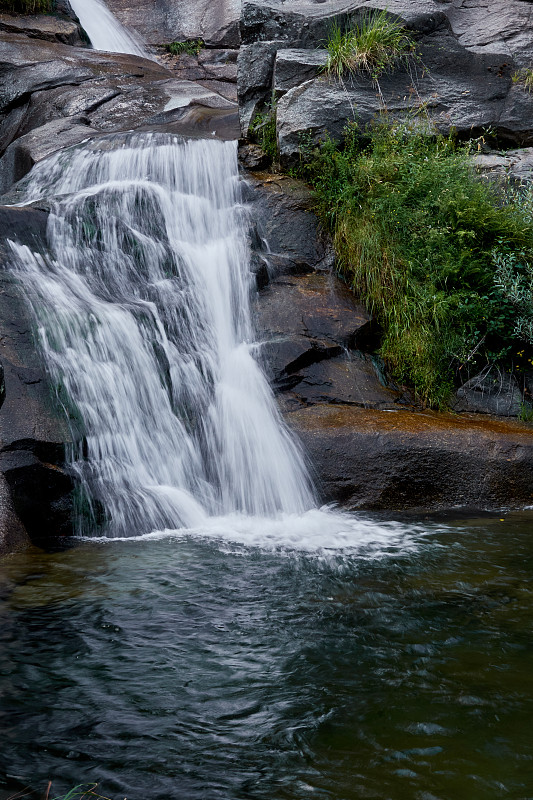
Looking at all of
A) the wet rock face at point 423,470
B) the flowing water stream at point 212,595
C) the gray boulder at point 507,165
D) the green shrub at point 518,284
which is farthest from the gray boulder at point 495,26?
the wet rock face at point 423,470

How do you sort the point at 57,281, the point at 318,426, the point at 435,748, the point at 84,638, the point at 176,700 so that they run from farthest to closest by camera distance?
the point at 57,281
the point at 318,426
the point at 84,638
the point at 176,700
the point at 435,748

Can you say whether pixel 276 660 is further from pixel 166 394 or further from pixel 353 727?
pixel 166 394

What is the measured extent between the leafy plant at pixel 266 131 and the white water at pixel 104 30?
7245 millimetres

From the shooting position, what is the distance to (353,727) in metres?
2.48

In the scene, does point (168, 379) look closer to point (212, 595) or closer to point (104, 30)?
point (212, 595)

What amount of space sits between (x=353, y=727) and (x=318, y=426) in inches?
143

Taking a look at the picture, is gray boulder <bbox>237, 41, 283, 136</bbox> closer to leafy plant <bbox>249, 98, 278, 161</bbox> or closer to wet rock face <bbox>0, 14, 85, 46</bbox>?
leafy plant <bbox>249, 98, 278, 161</bbox>

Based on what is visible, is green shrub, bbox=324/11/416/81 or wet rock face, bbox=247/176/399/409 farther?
green shrub, bbox=324/11/416/81

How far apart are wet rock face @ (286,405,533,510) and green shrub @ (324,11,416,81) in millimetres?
5364

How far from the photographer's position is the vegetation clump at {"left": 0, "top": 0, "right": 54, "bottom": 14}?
13602 mm

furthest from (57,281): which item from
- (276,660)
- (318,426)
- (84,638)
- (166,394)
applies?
(276,660)

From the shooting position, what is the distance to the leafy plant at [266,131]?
29.5 ft

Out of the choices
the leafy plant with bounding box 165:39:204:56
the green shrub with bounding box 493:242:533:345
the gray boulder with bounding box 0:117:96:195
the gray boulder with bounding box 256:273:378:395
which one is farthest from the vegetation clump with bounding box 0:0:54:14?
the green shrub with bounding box 493:242:533:345

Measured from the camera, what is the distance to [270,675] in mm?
2885
